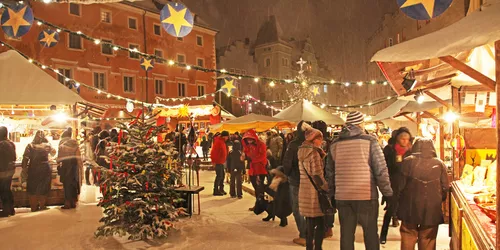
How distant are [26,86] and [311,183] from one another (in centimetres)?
645

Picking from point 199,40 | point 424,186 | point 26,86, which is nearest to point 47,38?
point 26,86

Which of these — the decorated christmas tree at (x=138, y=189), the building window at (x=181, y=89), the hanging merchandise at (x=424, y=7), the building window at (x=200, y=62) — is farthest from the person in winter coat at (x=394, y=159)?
the building window at (x=200, y=62)

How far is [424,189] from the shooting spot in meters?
4.71

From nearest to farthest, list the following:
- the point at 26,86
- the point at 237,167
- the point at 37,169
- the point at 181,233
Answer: the point at 181,233
the point at 26,86
the point at 37,169
the point at 237,167

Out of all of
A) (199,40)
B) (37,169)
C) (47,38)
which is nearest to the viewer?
(37,169)

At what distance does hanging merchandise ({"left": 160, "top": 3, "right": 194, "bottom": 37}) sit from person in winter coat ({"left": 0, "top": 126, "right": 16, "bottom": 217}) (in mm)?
5001

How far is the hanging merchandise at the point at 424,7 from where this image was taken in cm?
449

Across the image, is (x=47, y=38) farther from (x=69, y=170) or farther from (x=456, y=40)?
(x=456, y=40)

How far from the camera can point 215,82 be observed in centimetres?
4153

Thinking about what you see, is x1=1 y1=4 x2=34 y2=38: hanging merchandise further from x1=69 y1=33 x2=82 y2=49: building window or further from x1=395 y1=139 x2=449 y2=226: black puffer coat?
x1=69 y1=33 x2=82 y2=49: building window

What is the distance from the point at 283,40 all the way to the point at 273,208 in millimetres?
46985

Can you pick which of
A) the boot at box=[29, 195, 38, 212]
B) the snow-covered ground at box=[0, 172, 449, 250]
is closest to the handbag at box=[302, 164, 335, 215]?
the snow-covered ground at box=[0, 172, 449, 250]

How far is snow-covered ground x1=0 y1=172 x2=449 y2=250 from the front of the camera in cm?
658

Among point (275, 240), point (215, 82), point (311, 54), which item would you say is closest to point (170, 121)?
point (275, 240)
